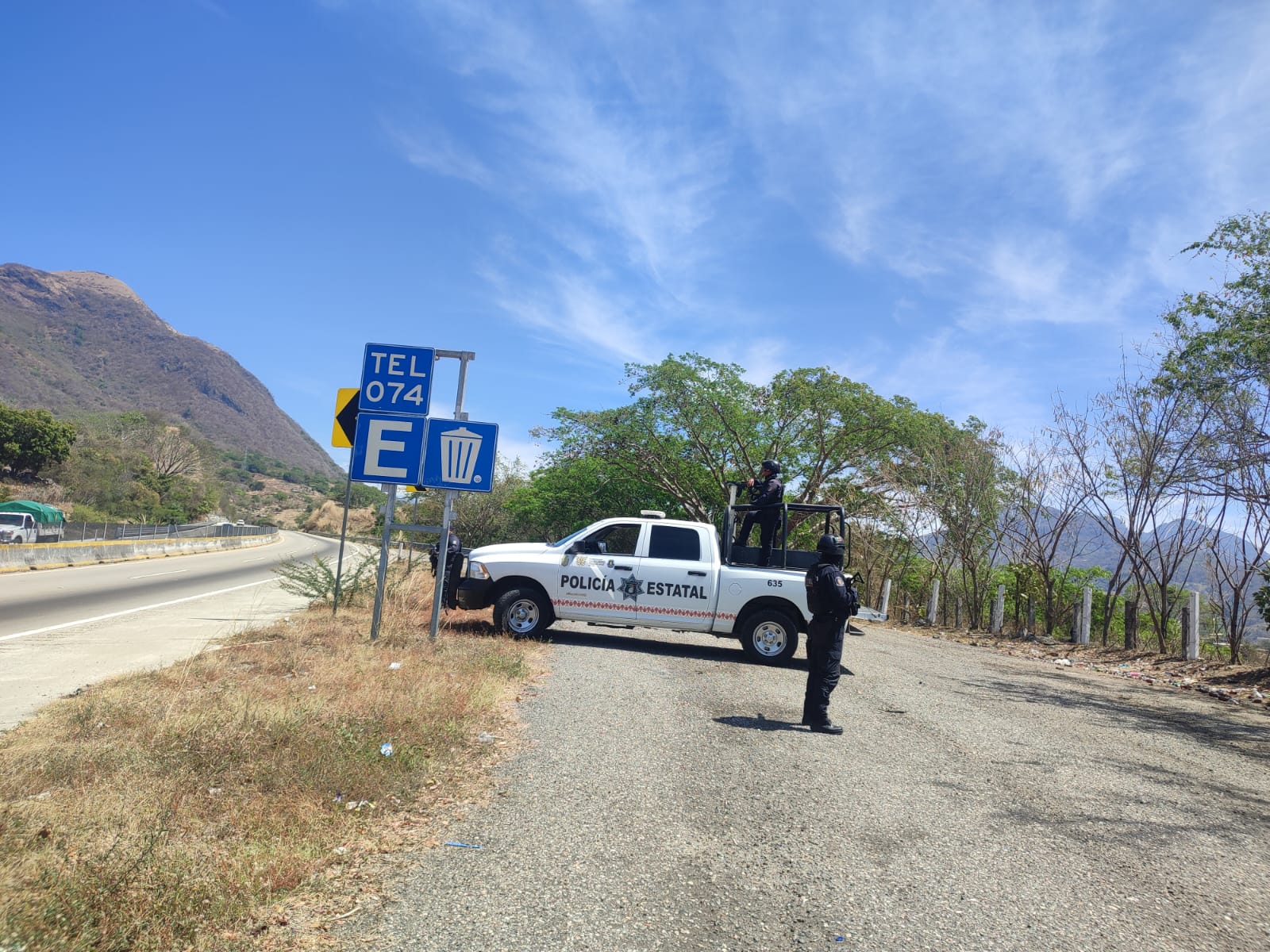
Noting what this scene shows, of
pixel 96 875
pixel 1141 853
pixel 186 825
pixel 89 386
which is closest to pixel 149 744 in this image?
pixel 186 825

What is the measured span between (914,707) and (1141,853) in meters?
4.12

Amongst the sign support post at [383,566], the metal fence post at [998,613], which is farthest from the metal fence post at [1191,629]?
the sign support post at [383,566]

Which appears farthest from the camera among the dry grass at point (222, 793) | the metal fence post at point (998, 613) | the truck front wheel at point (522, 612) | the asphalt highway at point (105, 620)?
the metal fence post at point (998, 613)

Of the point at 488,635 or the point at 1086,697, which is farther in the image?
the point at 488,635

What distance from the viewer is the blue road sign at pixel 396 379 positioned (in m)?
9.91

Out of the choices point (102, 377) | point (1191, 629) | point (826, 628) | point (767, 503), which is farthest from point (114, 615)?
point (102, 377)

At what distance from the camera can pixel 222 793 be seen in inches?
169

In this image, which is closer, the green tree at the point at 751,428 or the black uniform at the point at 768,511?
the black uniform at the point at 768,511

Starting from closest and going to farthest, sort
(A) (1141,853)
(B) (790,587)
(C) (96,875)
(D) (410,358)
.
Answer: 1. (C) (96,875)
2. (A) (1141,853)
3. (D) (410,358)
4. (B) (790,587)

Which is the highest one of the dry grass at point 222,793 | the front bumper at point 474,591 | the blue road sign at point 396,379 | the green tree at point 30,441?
the green tree at point 30,441

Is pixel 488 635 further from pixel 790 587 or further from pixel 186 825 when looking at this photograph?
pixel 186 825

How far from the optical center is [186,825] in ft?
12.7

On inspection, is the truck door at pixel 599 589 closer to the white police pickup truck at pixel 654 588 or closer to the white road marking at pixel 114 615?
the white police pickup truck at pixel 654 588

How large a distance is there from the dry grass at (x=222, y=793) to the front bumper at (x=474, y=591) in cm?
348
